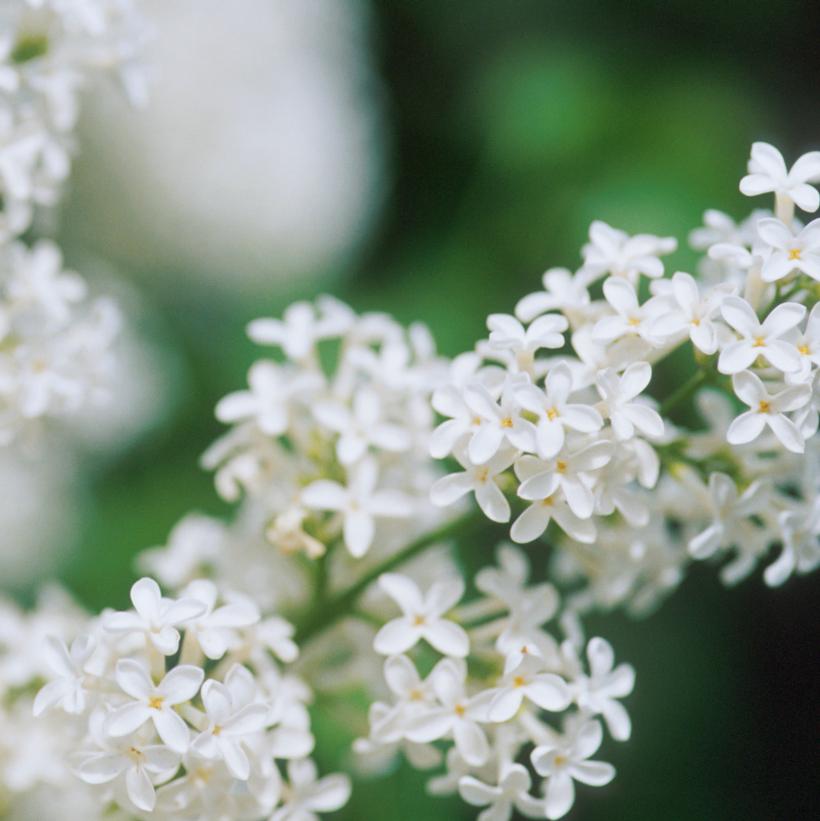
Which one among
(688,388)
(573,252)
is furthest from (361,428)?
(573,252)

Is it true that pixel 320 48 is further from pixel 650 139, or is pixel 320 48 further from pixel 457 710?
pixel 457 710

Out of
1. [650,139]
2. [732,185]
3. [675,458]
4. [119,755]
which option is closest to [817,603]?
[732,185]

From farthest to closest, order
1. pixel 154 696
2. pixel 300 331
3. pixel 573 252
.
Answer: pixel 573 252
pixel 300 331
pixel 154 696

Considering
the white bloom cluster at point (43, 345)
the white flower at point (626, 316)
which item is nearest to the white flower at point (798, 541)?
the white flower at point (626, 316)

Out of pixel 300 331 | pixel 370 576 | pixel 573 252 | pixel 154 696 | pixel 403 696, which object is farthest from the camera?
pixel 573 252

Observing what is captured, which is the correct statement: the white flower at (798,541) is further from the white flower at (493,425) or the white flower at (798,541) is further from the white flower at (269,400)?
the white flower at (269,400)

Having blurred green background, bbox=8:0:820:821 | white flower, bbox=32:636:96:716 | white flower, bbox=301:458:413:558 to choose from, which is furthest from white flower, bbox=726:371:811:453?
blurred green background, bbox=8:0:820:821

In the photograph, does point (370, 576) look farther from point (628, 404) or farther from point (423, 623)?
point (628, 404)

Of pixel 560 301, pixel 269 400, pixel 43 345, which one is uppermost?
pixel 43 345
